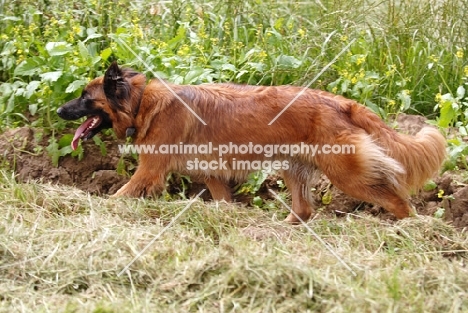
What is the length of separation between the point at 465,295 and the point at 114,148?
369cm

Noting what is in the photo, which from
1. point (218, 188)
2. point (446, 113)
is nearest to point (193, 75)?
point (218, 188)

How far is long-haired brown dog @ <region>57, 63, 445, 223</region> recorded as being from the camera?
6.16 metres

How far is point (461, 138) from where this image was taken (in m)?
6.90

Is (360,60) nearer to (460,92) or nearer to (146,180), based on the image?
(460,92)

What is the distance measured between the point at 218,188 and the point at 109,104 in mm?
1143

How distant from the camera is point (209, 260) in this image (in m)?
4.80

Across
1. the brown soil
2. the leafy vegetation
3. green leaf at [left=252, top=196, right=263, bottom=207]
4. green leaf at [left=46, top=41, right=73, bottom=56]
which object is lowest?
green leaf at [left=252, top=196, right=263, bottom=207]

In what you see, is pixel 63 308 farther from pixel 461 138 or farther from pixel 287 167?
pixel 461 138

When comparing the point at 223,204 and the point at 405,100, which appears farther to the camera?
the point at 405,100

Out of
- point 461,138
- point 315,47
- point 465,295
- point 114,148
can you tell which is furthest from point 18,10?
point 465,295

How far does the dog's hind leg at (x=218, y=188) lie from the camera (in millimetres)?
6871

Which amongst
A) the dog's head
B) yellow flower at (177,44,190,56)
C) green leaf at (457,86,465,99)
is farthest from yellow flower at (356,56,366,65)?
the dog's head

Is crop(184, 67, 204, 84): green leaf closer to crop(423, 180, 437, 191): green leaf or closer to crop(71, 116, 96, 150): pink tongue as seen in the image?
crop(71, 116, 96, 150): pink tongue

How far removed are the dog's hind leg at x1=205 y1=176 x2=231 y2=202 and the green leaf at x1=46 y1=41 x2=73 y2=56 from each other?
1766 mm
